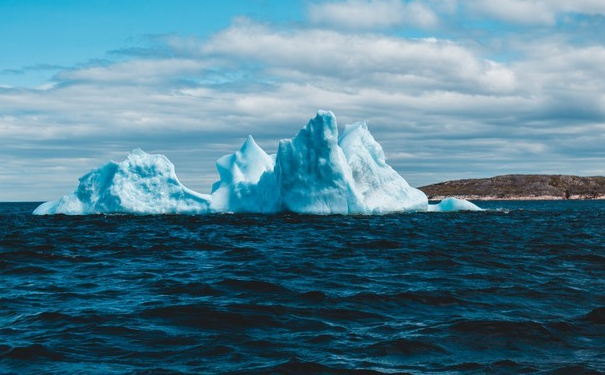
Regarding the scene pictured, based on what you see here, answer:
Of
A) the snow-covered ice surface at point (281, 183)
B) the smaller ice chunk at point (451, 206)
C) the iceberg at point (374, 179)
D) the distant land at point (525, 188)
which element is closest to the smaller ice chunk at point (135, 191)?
the snow-covered ice surface at point (281, 183)

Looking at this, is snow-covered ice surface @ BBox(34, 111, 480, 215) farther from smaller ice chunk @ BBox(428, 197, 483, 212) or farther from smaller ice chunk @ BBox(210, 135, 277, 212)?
smaller ice chunk @ BBox(428, 197, 483, 212)

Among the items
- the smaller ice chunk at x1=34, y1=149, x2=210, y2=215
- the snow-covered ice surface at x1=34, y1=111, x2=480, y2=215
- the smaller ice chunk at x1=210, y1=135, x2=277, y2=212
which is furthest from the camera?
the smaller ice chunk at x1=210, y1=135, x2=277, y2=212

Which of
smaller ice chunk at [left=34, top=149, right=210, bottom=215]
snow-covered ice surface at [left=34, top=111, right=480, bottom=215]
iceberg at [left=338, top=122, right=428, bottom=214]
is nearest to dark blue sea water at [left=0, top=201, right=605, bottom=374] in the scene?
snow-covered ice surface at [left=34, top=111, right=480, bottom=215]

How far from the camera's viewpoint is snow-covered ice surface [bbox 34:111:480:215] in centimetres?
3559

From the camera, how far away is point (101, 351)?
7141 mm

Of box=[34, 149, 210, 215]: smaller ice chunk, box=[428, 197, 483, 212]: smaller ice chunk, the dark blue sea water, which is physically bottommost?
the dark blue sea water

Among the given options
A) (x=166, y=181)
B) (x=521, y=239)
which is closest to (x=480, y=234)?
(x=521, y=239)

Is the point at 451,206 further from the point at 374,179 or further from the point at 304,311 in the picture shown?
the point at 304,311

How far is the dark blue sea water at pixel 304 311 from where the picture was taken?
6.78 meters

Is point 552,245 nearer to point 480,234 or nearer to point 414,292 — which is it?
point 480,234

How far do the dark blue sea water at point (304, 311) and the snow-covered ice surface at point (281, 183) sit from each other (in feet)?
61.3

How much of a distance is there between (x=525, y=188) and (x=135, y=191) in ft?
406

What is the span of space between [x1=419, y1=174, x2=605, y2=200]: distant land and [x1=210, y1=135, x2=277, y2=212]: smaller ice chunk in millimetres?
102182

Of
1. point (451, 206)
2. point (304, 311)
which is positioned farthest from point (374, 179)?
point (304, 311)
